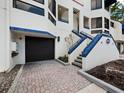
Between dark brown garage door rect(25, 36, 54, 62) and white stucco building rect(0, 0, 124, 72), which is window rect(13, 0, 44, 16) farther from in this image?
dark brown garage door rect(25, 36, 54, 62)

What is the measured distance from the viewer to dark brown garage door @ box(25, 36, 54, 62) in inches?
480

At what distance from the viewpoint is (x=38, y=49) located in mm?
13086

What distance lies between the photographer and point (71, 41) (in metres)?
15.6

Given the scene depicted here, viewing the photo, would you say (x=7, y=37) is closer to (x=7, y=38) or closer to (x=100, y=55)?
(x=7, y=38)

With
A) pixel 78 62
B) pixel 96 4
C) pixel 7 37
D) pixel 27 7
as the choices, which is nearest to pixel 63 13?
pixel 96 4

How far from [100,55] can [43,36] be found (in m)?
5.60

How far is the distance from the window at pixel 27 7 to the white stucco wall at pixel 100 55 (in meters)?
5.19

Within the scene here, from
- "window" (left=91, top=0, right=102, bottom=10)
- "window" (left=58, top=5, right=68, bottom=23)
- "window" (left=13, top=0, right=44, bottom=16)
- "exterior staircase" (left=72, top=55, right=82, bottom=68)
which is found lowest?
"exterior staircase" (left=72, top=55, right=82, bottom=68)

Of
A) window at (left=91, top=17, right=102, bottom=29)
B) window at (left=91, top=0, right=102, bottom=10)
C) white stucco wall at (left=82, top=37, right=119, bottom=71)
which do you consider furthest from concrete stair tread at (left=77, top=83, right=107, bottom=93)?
window at (left=91, top=0, right=102, bottom=10)

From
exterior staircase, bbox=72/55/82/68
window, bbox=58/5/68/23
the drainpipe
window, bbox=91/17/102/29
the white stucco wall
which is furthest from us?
window, bbox=91/17/102/29

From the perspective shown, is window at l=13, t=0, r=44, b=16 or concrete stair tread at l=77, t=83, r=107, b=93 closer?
concrete stair tread at l=77, t=83, r=107, b=93

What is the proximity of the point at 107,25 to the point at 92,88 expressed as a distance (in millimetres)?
18679

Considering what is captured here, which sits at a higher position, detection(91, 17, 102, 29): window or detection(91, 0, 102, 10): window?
detection(91, 0, 102, 10): window

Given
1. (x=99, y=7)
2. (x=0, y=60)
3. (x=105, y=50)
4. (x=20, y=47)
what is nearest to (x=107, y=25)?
(x=99, y=7)
